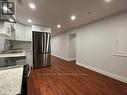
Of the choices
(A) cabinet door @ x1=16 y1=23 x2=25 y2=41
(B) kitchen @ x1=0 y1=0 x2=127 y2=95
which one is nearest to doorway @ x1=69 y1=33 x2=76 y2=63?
(B) kitchen @ x1=0 y1=0 x2=127 y2=95

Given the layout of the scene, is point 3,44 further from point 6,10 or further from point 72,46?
point 72,46

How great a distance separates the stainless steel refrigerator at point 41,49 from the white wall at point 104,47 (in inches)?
82.7

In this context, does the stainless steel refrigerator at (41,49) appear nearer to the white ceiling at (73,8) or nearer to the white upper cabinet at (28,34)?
the white upper cabinet at (28,34)

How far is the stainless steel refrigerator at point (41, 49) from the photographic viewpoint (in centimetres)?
534

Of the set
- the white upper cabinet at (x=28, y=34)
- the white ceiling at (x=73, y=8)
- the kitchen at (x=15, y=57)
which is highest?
the white ceiling at (x=73, y=8)

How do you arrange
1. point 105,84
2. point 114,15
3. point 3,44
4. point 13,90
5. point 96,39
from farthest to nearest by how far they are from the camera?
point 96,39, point 3,44, point 114,15, point 105,84, point 13,90

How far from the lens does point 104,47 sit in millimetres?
4266

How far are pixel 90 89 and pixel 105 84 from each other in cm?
69

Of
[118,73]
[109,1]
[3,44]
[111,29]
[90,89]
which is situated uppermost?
[109,1]

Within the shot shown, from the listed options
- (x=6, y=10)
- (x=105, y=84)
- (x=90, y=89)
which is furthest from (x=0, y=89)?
(x=105, y=84)

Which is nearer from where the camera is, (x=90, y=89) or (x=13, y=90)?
(x=13, y=90)

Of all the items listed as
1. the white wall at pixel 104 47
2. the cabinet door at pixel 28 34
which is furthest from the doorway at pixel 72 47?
the cabinet door at pixel 28 34

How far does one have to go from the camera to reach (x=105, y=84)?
3277mm

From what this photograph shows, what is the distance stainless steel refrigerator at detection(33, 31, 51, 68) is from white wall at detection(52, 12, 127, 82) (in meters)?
2.10
